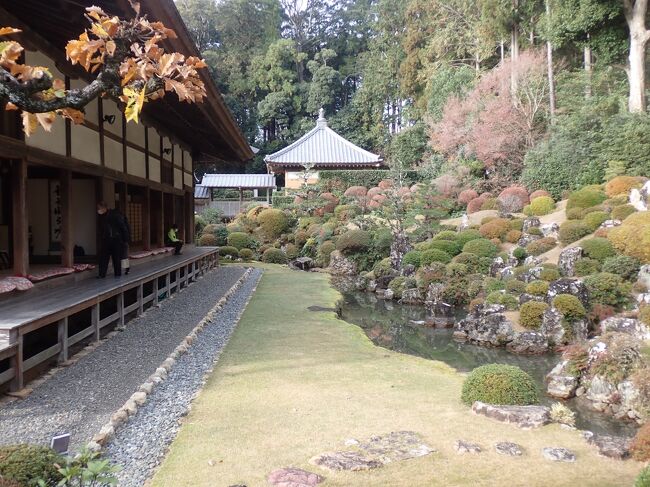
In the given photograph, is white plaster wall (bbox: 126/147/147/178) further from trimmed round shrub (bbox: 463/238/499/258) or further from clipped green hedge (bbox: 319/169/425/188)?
clipped green hedge (bbox: 319/169/425/188)

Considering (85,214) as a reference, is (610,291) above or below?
below

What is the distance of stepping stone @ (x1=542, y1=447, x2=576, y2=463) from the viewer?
4.01 meters

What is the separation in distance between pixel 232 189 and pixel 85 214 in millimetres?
25721

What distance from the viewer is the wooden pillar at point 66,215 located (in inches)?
311

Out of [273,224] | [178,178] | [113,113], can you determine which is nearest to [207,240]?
[273,224]

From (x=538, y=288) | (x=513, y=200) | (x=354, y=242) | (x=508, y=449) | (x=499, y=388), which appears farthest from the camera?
(x=354, y=242)

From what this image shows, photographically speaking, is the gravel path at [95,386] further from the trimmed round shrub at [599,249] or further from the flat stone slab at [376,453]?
the trimmed round shrub at [599,249]

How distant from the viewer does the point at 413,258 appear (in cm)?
1534

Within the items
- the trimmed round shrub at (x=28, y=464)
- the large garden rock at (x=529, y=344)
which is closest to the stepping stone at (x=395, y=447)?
the trimmed round shrub at (x=28, y=464)

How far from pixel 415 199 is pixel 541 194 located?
436 centimetres

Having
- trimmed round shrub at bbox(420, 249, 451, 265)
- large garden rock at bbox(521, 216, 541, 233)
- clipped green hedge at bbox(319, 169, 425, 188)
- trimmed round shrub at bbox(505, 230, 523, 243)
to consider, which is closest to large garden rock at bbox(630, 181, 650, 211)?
large garden rock at bbox(521, 216, 541, 233)

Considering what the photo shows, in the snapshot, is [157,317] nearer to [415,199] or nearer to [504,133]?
[415,199]

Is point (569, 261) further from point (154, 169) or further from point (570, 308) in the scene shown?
point (154, 169)

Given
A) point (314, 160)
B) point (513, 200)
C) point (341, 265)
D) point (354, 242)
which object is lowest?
point (341, 265)
